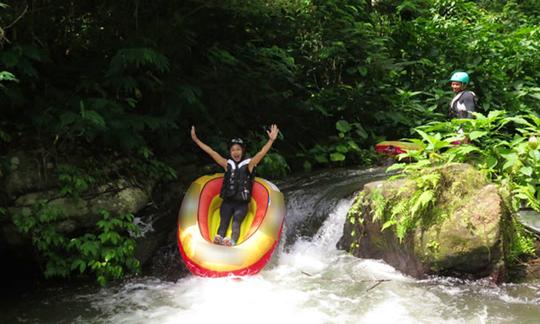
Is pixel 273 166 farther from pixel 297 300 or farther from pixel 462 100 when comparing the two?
pixel 297 300

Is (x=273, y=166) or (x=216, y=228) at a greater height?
(x=273, y=166)

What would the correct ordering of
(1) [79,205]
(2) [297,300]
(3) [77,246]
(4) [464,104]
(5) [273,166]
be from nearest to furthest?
(2) [297,300]
(3) [77,246]
(1) [79,205]
(4) [464,104]
(5) [273,166]

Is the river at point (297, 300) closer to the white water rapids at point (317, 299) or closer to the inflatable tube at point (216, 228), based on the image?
the white water rapids at point (317, 299)

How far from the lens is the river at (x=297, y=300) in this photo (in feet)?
14.3

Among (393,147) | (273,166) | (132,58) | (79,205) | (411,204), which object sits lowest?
(411,204)

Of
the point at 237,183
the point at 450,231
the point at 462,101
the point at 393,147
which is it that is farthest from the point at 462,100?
the point at 237,183

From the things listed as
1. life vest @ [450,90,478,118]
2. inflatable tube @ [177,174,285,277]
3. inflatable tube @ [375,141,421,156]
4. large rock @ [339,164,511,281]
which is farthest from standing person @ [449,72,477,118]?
inflatable tube @ [177,174,285,277]

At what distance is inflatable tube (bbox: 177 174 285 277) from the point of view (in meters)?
5.11

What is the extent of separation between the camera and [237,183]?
5984 mm

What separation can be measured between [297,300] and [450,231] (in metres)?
1.70

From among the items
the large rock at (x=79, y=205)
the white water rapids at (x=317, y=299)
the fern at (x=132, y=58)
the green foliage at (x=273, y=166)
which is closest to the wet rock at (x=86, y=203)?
the large rock at (x=79, y=205)

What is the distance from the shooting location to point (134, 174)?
20.3 feet

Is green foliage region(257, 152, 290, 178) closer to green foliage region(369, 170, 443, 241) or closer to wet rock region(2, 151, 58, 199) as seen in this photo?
green foliage region(369, 170, 443, 241)

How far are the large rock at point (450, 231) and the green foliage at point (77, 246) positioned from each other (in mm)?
2893
